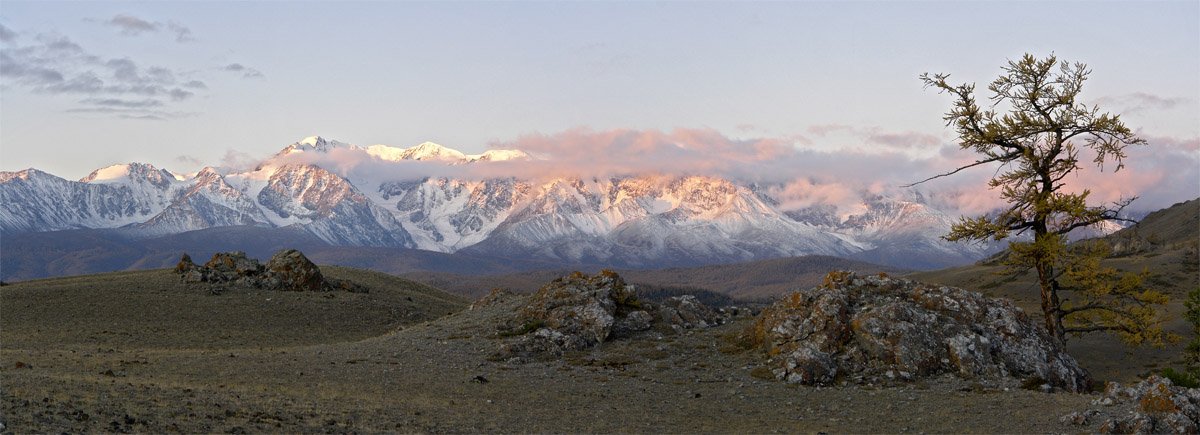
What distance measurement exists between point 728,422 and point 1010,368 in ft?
45.4

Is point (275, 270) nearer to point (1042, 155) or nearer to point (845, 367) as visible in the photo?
point (845, 367)

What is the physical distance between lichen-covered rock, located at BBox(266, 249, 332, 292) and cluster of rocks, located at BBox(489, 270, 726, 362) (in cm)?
2721

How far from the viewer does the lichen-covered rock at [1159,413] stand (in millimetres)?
25562

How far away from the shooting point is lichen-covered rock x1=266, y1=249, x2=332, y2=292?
69.9 meters

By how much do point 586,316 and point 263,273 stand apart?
3670cm

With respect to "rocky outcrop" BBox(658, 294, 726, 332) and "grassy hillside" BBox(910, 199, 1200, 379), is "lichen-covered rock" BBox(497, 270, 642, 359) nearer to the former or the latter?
"rocky outcrop" BBox(658, 294, 726, 332)

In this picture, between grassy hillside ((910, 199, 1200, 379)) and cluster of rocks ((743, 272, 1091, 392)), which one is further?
grassy hillside ((910, 199, 1200, 379))

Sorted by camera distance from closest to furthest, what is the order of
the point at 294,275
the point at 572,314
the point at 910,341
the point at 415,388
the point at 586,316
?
the point at 415,388 < the point at 910,341 < the point at 586,316 < the point at 572,314 < the point at 294,275

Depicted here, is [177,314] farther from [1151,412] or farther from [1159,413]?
[1159,413]

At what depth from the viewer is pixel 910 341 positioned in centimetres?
3597

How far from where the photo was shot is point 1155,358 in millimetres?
51875

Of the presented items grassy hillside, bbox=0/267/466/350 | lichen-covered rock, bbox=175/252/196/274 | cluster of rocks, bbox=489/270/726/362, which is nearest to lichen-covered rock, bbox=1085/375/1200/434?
cluster of rocks, bbox=489/270/726/362

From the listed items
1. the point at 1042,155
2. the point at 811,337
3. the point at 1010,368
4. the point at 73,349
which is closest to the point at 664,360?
the point at 811,337

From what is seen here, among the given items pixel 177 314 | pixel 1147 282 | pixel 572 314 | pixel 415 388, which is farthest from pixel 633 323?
pixel 1147 282
